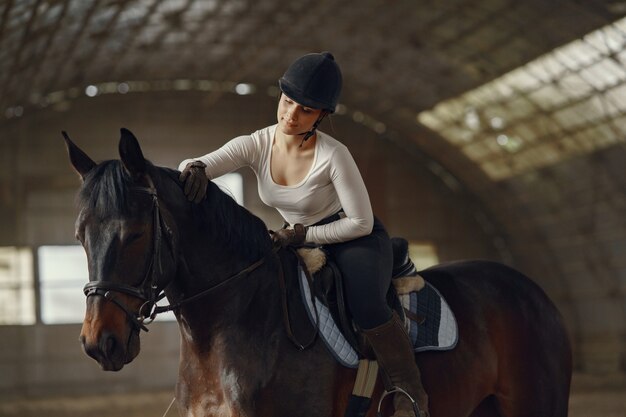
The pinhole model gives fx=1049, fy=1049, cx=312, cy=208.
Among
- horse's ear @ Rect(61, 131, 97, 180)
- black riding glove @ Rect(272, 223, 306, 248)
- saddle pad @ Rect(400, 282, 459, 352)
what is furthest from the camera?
saddle pad @ Rect(400, 282, 459, 352)

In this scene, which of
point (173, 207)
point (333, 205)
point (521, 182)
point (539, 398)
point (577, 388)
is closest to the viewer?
point (173, 207)

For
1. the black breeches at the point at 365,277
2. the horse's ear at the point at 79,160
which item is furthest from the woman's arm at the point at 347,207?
the horse's ear at the point at 79,160

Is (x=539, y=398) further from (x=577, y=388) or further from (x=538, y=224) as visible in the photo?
(x=538, y=224)

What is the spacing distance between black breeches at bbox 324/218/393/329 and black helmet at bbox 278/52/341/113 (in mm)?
636

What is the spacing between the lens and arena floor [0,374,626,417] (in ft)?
52.9

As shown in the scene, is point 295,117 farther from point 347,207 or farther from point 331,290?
point 331,290

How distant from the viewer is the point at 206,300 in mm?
4328

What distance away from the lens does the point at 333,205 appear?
15.3 ft

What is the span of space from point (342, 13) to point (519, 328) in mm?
17733

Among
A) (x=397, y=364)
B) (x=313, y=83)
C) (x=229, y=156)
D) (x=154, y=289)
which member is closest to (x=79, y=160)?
(x=154, y=289)

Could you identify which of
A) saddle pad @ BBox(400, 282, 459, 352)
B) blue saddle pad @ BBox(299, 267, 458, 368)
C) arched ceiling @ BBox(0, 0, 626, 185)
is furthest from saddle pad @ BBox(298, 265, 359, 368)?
arched ceiling @ BBox(0, 0, 626, 185)

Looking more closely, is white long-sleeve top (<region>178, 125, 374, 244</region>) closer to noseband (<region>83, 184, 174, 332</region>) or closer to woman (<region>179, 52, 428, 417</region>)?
woman (<region>179, 52, 428, 417</region>)

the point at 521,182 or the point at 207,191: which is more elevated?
the point at 207,191

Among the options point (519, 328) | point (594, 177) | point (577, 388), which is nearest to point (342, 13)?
point (594, 177)
